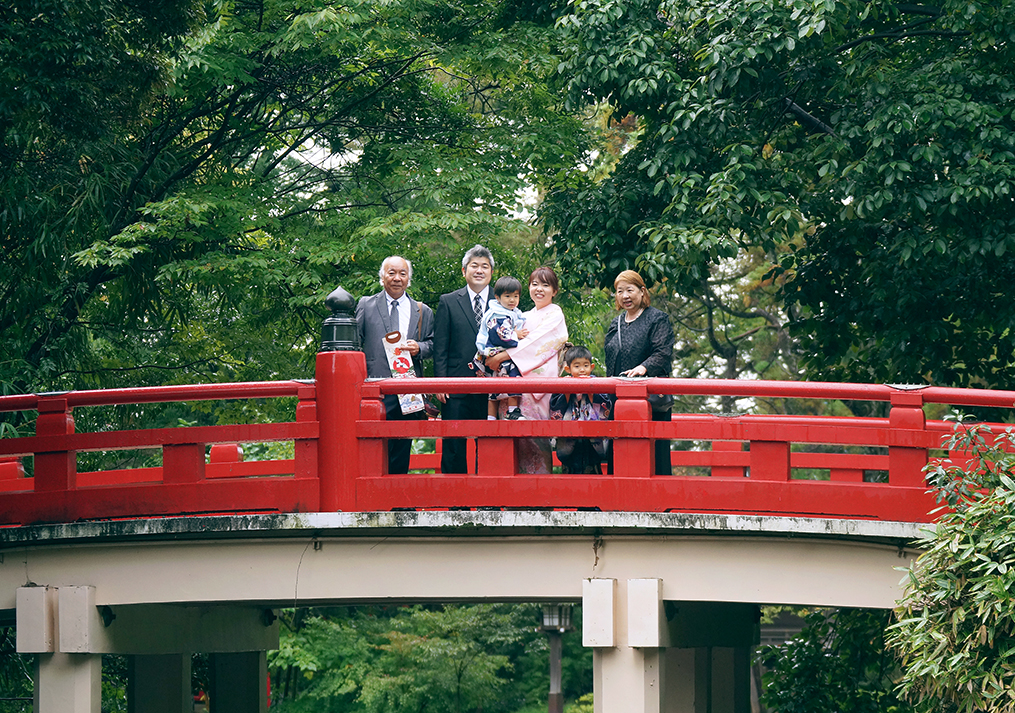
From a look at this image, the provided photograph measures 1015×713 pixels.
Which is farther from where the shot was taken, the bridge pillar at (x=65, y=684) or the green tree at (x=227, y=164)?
the green tree at (x=227, y=164)

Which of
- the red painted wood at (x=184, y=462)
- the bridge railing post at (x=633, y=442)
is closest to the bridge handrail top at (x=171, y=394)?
the red painted wood at (x=184, y=462)

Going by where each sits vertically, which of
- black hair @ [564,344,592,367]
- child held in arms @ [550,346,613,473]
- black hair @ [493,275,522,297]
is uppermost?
black hair @ [493,275,522,297]

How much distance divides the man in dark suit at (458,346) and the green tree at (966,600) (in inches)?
112

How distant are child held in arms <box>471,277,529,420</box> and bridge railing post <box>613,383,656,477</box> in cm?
72

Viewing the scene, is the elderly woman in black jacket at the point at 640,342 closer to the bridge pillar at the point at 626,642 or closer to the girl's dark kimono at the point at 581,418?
the girl's dark kimono at the point at 581,418

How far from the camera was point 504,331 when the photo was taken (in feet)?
24.3

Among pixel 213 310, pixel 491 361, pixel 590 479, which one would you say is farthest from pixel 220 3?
pixel 590 479

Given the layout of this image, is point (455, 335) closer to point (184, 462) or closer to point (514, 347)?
point (514, 347)

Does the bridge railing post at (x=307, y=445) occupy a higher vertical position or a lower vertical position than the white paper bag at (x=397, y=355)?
lower

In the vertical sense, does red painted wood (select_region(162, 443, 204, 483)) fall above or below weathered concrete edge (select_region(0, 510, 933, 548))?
above

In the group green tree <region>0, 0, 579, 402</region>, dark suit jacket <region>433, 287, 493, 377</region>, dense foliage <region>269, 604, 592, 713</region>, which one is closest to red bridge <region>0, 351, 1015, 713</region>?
dark suit jacket <region>433, 287, 493, 377</region>

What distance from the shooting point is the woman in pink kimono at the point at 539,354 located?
7426 mm

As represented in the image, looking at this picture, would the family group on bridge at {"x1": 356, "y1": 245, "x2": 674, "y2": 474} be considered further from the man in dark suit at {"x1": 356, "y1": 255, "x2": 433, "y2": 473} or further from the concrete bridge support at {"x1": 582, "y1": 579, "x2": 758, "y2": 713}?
the concrete bridge support at {"x1": 582, "y1": 579, "x2": 758, "y2": 713}

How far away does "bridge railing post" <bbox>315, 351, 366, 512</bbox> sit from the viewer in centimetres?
703
